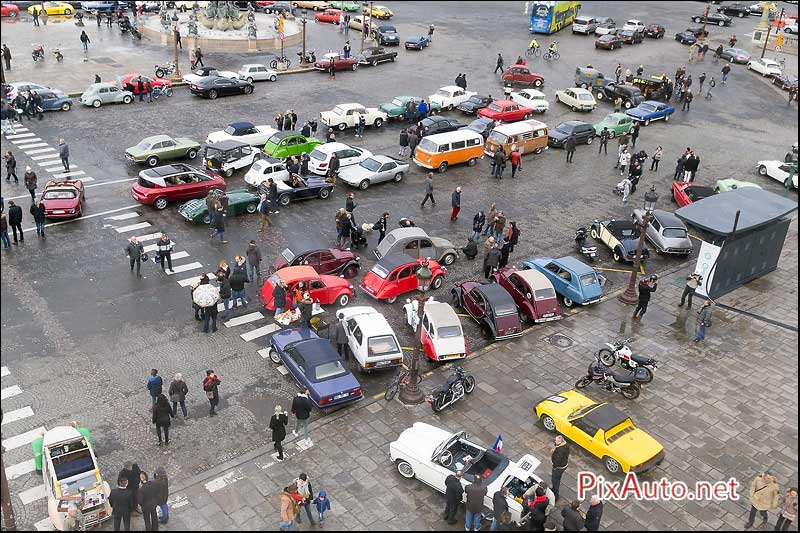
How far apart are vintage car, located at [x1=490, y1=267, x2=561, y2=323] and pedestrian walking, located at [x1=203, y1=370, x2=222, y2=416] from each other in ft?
34.5

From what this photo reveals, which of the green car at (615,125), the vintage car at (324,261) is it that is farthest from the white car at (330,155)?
the green car at (615,125)

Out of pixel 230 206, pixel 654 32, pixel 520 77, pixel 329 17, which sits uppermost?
pixel 654 32

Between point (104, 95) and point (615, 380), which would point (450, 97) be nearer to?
point (104, 95)

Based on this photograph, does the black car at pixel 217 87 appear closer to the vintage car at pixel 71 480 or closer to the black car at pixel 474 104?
the black car at pixel 474 104

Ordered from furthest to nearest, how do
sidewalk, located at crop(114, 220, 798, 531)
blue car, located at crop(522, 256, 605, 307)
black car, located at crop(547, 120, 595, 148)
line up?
black car, located at crop(547, 120, 595, 148) → blue car, located at crop(522, 256, 605, 307) → sidewalk, located at crop(114, 220, 798, 531)

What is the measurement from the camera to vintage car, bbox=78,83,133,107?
137 feet

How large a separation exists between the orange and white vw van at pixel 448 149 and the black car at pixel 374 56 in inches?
775

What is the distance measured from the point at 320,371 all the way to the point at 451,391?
11.7 ft

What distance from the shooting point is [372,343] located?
2139 centimetres

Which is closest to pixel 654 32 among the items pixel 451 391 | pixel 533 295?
pixel 533 295

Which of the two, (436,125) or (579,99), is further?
(579,99)

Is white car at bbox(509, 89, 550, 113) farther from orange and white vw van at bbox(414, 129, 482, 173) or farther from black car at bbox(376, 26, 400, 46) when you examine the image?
black car at bbox(376, 26, 400, 46)

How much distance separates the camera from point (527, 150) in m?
41.2

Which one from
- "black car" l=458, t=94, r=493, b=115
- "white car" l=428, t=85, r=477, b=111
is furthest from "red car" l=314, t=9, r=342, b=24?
"black car" l=458, t=94, r=493, b=115
